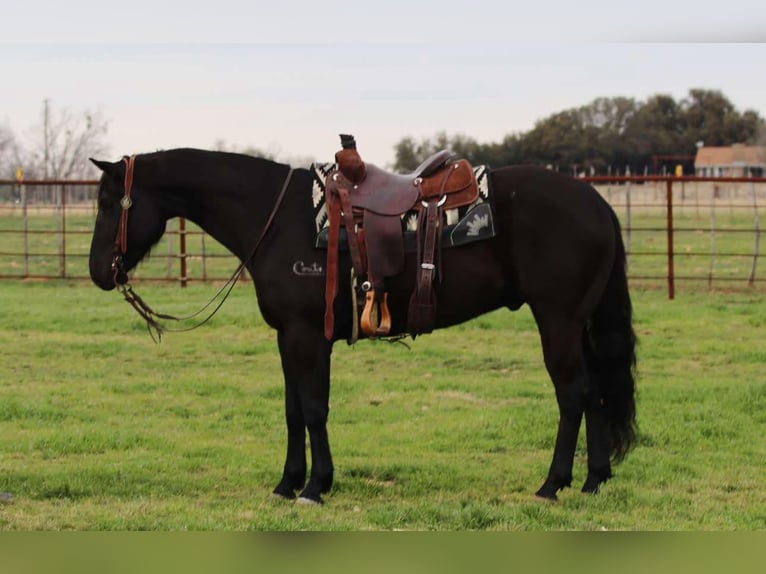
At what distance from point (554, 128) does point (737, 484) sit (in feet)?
149

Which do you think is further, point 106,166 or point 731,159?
point 731,159

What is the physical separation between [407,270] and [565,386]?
1.01 m

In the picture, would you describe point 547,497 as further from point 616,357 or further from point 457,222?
point 457,222

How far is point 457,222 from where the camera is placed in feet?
16.8

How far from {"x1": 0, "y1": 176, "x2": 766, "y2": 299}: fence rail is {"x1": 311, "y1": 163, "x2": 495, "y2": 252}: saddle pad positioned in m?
7.66

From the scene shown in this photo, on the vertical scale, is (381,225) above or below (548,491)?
above

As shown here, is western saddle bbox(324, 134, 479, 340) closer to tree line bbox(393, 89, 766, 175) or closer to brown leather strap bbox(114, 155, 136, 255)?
brown leather strap bbox(114, 155, 136, 255)

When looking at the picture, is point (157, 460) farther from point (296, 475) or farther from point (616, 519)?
point (616, 519)

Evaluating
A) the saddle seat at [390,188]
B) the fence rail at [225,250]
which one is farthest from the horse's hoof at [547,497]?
the fence rail at [225,250]

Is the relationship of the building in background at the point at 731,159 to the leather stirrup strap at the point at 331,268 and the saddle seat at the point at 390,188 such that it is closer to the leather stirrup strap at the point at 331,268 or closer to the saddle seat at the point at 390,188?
the saddle seat at the point at 390,188

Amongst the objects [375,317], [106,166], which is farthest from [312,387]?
[106,166]

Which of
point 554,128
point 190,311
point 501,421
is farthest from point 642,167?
point 501,421

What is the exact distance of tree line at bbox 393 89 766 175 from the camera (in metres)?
47.9

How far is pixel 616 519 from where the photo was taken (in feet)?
15.5
